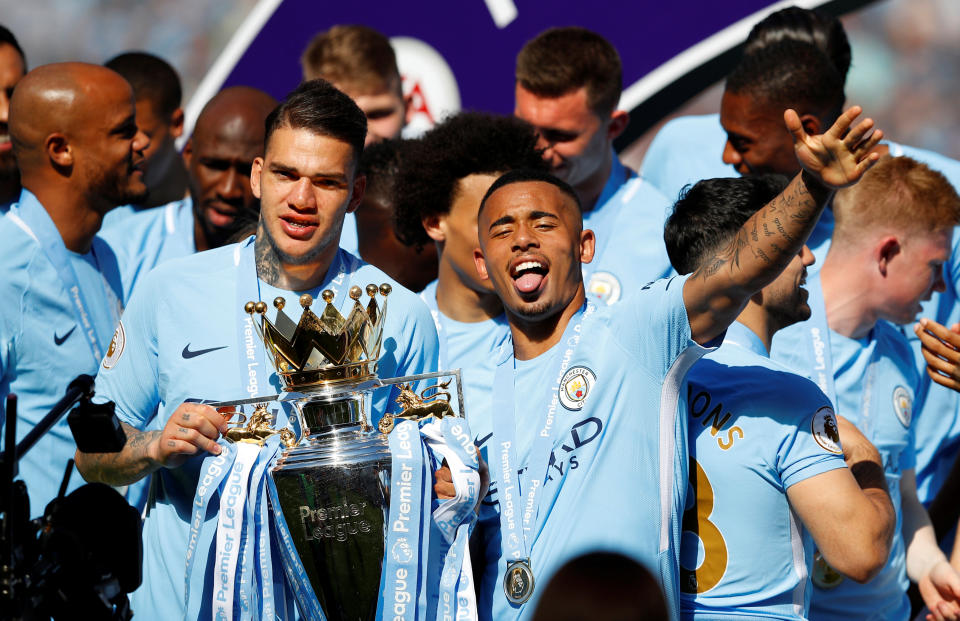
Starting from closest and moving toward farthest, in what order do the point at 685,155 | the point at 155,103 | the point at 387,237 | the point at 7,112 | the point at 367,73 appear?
the point at 387,237
the point at 7,112
the point at 685,155
the point at 367,73
the point at 155,103

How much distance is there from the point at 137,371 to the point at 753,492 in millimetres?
1897

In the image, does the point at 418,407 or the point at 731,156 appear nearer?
the point at 418,407

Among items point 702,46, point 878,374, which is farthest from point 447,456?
point 702,46

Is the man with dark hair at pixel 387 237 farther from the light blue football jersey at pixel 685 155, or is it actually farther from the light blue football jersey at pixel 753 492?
the light blue football jersey at pixel 753 492

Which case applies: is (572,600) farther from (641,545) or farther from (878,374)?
(878,374)

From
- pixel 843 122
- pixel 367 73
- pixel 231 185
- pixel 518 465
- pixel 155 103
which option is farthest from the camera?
pixel 155 103

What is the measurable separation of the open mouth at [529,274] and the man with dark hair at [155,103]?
330 cm

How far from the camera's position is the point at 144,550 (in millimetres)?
3740

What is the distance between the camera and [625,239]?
17.5ft

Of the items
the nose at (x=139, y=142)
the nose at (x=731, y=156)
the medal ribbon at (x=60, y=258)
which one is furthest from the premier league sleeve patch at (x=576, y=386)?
the nose at (x=139, y=142)

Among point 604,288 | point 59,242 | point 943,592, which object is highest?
point 59,242

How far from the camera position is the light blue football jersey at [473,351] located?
4031mm

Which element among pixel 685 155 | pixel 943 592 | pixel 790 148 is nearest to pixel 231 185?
pixel 685 155

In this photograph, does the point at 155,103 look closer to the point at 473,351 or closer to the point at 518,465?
the point at 473,351
